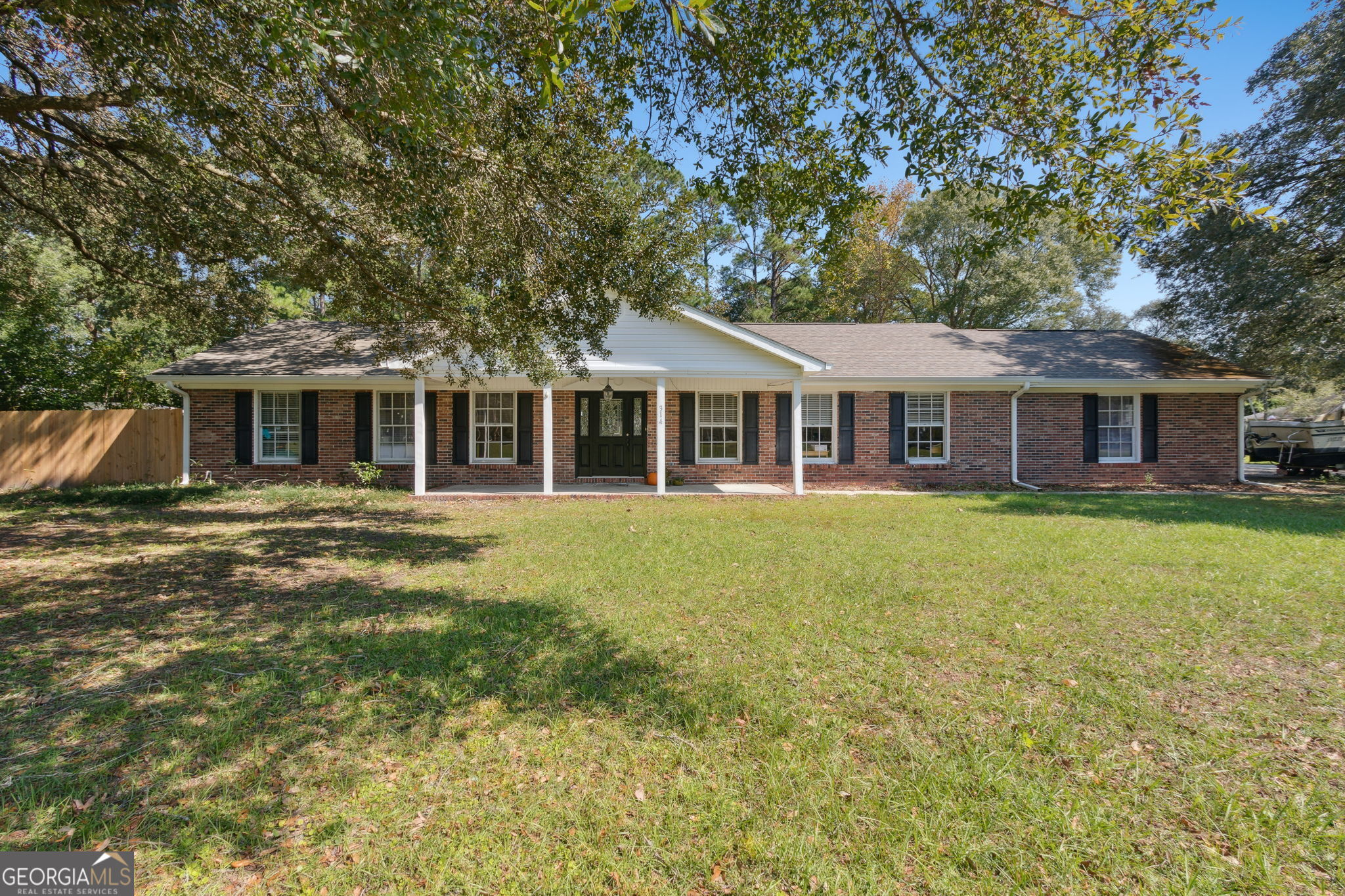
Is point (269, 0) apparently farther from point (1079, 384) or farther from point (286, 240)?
point (1079, 384)

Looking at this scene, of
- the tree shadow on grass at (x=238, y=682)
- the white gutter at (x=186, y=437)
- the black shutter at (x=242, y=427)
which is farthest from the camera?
the black shutter at (x=242, y=427)

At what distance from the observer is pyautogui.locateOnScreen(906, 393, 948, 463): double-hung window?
1511cm

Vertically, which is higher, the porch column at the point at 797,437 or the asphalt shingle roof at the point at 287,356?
the asphalt shingle roof at the point at 287,356

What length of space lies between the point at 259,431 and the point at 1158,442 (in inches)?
875

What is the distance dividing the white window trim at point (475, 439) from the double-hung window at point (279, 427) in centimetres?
398

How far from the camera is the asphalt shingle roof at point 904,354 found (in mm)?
14062

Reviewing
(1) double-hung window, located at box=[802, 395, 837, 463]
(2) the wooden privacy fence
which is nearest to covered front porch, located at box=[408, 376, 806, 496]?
(1) double-hung window, located at box=[802, 395, 837, 463]

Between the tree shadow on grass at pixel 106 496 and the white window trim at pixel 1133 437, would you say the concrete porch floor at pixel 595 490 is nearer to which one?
the tree shadow on grass at pixel 106 496

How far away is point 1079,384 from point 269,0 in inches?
652

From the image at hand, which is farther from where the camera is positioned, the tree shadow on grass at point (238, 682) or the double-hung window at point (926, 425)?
the double-hung window at point (926, 425)

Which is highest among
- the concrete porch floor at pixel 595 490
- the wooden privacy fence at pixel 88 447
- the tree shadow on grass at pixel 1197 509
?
the wooden privacy fence at pixel 88 447

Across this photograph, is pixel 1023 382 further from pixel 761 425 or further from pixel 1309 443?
pixel 1309 443

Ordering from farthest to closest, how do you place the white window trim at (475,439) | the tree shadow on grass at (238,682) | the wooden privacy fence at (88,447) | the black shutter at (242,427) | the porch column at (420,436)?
the white window trim at (475,439) < the black shutter at (242,427) < the wooden privacy fence at (88,447) < the porch column at (420,436) < the tree shadow on grass at (238,682)

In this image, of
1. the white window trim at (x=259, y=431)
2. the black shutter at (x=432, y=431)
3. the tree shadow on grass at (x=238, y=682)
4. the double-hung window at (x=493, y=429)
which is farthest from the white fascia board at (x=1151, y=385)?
the white window trim at (x=259, y=431)
